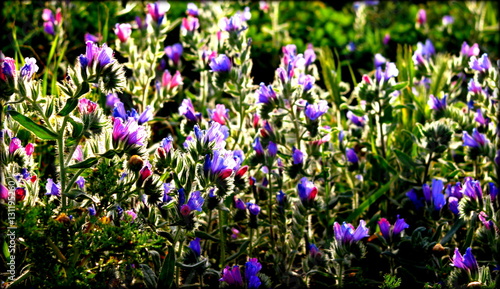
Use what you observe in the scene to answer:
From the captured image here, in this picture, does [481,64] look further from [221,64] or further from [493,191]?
[221,64]

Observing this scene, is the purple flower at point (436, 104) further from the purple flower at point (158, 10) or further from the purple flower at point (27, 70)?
the purple flower at point (27, 70)

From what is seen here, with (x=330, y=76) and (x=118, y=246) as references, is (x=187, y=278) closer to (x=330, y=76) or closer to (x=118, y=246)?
(x=118, y=246)

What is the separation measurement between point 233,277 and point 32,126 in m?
0.78

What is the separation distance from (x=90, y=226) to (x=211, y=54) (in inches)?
43.9

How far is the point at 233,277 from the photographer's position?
6.32 feet

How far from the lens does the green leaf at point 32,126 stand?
5.82 feet

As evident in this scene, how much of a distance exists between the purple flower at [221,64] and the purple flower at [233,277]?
862mm

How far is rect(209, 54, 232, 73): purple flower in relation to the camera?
2410mm

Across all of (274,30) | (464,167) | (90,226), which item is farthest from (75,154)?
(274,30)

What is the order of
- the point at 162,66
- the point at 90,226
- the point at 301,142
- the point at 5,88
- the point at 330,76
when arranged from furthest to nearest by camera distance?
1. the point at 162,66
2. the point at 330,76
3. the point at 301,142
4. the point at 90,226
5. the point at 5,88

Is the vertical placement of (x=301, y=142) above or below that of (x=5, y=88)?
below

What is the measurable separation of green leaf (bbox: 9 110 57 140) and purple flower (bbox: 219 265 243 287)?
69 cm

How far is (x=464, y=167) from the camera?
2916mm

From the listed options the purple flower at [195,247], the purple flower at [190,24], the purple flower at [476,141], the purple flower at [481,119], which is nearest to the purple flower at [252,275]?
the purple flower at [195,247]
